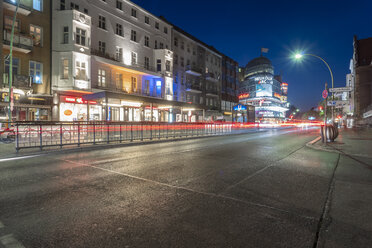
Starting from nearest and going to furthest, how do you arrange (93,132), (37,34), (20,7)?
(93,132) → (20,7) → (37,34)

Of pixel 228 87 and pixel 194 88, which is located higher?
pixel 228 87

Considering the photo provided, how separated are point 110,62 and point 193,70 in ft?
61.6

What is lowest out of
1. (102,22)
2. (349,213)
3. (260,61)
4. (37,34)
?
(349,213)

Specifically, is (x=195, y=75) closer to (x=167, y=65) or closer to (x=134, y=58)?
(x=167, y=65)

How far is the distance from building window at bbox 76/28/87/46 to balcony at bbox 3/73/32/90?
6399mm

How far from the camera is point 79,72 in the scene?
22.9 meters

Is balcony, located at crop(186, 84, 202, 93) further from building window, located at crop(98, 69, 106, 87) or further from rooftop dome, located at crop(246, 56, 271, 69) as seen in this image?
rooftop dome, located at crop(246, 56, 271, 69)

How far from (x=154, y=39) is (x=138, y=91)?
9.94 meters

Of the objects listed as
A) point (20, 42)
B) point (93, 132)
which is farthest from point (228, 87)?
point (93, 132)

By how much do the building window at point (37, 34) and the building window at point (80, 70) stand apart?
3822 mm

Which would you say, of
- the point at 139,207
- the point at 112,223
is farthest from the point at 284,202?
the point at 112,223

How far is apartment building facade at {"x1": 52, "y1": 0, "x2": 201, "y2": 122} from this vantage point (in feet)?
72.5

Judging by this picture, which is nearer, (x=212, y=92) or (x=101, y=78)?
(x=101, y=78)

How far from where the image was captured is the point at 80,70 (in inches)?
907
